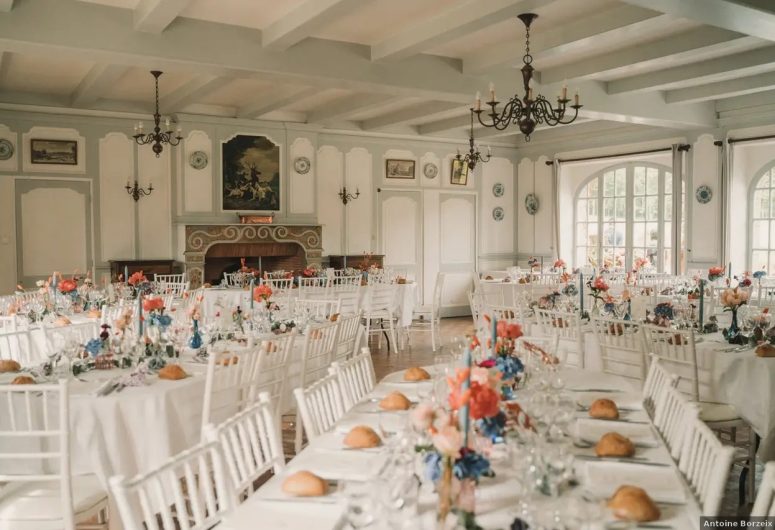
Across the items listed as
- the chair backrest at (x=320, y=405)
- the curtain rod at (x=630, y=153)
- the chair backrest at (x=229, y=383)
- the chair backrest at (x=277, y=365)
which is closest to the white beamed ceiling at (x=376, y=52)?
the curtain rod at (x=630, y=153)

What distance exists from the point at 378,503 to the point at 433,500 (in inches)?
11.7

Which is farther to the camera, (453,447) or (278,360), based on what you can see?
(278,360)

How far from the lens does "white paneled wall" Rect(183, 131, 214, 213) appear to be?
1048 centimetres

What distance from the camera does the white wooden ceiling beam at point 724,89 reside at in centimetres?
848

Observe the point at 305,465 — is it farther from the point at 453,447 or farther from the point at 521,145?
the point at 521,145

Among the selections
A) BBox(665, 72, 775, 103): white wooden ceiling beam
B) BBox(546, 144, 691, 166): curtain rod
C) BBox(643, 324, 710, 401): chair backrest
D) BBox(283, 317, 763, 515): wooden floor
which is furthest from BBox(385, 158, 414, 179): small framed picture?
BBox(643, 324, 710, 401): chair backrest

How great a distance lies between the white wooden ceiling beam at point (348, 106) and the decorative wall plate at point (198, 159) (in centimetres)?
184

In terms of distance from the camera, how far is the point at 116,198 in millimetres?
10227

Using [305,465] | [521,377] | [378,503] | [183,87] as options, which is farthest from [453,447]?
[183,87]

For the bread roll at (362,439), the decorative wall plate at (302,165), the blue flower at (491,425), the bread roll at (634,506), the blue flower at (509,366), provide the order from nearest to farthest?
the bread roll at (634,506)
the blue flower at (491,425)
the bread roll at (362,439)
the blue flower at (509,366)
the decorative wall plate at (302,165)

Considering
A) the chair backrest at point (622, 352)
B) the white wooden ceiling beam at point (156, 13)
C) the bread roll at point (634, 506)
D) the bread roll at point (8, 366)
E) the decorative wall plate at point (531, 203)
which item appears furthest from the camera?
the decorative wall plate at point (531, 203)

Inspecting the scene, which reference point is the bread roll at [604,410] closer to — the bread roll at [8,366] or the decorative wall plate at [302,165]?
the bread roll at [8,366]

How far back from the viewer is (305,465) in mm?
2406

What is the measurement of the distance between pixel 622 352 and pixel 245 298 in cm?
461
